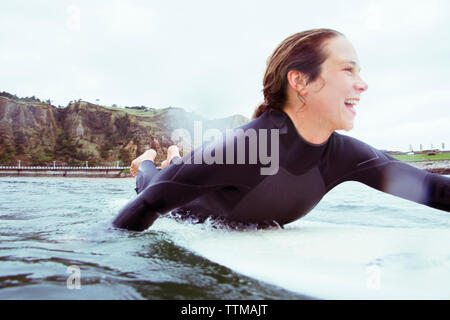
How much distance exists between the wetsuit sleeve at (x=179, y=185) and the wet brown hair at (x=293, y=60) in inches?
15.5

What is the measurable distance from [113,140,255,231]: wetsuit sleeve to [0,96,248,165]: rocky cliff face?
39.8 metres

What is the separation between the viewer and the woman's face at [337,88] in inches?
58.2

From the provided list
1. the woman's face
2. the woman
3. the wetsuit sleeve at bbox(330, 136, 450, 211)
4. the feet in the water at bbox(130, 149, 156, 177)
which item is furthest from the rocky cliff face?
the woman's face

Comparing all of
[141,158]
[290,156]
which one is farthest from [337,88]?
[141,158]

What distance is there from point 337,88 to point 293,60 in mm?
228

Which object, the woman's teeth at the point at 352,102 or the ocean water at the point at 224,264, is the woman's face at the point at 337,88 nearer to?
the woman's teeth at the point at 352,102

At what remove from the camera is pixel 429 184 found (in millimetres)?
1713

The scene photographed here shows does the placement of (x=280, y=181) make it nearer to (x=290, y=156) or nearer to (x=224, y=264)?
(x=290, y=156)

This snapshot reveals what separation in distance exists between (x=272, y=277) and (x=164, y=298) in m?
0.34

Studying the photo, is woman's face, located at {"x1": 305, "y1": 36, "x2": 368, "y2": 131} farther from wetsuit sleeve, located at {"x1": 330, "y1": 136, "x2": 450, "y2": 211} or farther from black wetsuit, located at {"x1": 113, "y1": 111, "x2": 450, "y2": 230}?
wetsuit sleeve, located at {"x1": 330, "y1": 136, "x2": 450, "y2": 211}

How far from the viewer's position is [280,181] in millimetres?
1564

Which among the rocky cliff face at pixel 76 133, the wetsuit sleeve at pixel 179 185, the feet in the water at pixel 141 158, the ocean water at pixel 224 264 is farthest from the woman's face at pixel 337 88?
the rocky cliff face at pixel 76 133
